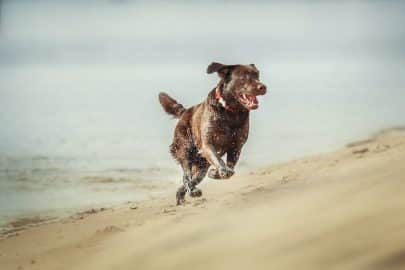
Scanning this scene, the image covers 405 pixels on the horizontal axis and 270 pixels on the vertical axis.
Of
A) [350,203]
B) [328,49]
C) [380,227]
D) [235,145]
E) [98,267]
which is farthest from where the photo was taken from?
[328,49]

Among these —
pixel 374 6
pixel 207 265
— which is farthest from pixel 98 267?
pixel 374 6

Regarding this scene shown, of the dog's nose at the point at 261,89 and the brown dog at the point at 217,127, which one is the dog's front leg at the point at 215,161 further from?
the dog's nose at the point at 261,89

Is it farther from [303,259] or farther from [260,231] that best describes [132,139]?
[303,259]

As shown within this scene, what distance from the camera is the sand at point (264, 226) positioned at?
83.3 inches

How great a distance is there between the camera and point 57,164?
384 cm

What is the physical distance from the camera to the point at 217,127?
10.1 ft

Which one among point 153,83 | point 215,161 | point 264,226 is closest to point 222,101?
point 215,161

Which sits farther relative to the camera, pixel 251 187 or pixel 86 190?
pixel 86 190

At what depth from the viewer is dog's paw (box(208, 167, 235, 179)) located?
309cm

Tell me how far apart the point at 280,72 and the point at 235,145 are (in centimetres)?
64

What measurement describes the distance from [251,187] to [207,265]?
0.94 m

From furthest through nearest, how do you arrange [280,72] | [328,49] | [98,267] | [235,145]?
[328,49] < [280,72] < [235,145] < [98,267]

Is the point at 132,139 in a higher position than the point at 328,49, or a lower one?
lower

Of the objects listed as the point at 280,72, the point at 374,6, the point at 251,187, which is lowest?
the point at 251,187
